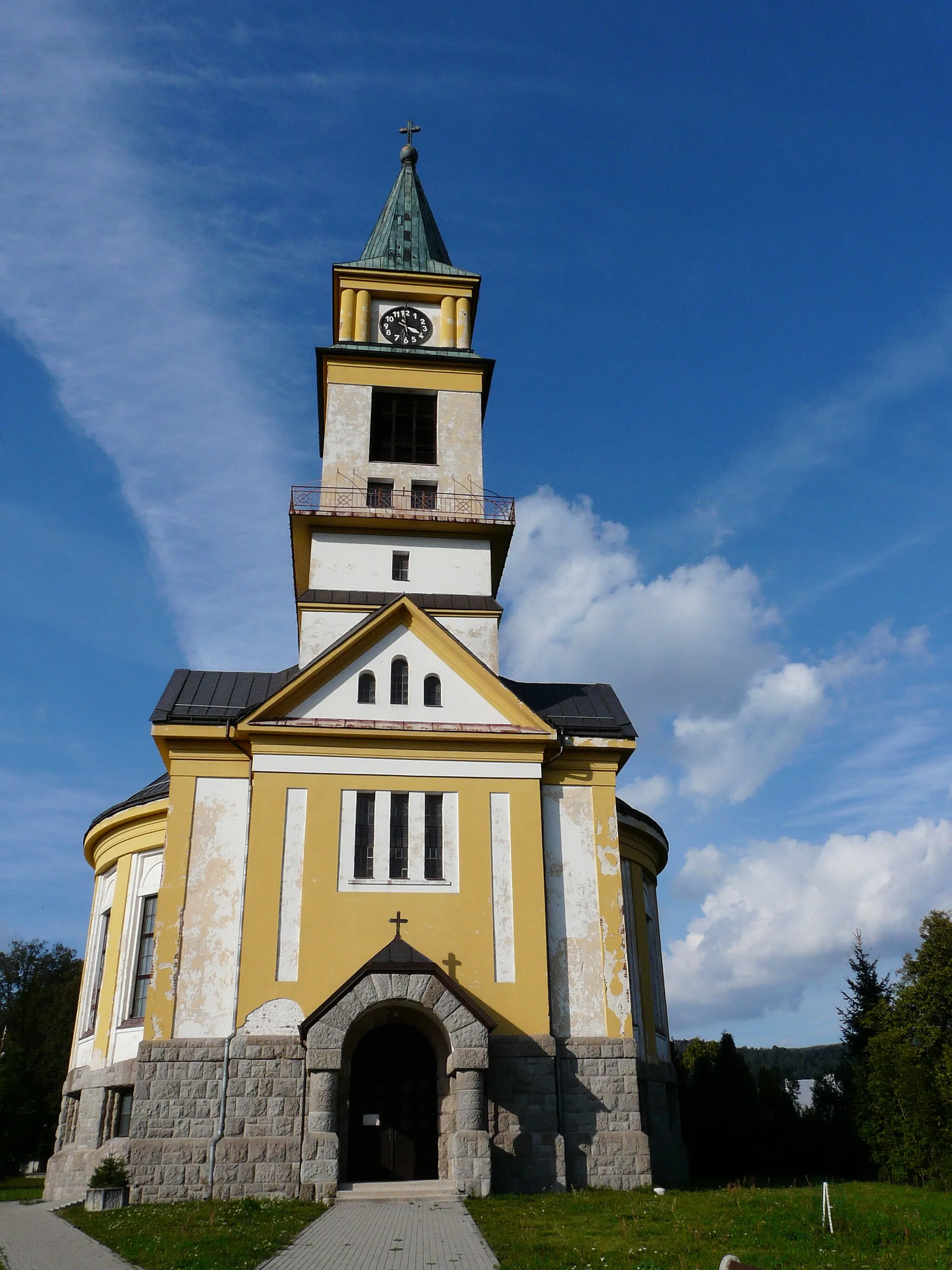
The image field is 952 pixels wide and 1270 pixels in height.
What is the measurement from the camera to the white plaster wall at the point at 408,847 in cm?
2089

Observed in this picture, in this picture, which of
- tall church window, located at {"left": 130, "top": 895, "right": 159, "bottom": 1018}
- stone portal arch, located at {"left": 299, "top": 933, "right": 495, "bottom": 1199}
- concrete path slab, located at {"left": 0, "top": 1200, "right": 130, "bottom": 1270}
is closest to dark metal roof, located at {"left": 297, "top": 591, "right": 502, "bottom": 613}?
tall church window, located at {"left": 130, "top": 895, "right": 159, "bottom": 1018}

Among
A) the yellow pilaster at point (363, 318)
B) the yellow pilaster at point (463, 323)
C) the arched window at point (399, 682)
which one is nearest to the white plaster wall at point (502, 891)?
the arched window at point (399, 682)

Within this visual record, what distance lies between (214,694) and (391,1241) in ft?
41.5

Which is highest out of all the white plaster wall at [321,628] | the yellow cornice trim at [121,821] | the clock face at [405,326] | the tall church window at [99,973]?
the clock face at [405,326]

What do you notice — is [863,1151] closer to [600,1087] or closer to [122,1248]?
[600,1087]

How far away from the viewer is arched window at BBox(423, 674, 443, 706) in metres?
23.0

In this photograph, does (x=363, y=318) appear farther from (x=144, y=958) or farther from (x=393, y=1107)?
(x=393, y=1107)

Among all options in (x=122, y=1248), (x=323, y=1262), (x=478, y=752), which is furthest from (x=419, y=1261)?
(x=478, y=752)

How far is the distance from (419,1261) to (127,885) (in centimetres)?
1532

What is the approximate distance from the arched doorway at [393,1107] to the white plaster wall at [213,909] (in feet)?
9.31

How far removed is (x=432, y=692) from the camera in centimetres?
2317

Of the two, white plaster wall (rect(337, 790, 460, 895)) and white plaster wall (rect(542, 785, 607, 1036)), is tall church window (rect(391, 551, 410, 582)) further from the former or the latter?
white plaster wall (rect(542, 785, 607, 1036))

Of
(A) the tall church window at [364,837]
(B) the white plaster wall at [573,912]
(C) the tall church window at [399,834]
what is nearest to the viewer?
(B) the white plaster wall at [573,912]

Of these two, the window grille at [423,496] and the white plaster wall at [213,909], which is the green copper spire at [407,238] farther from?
the white plaster wall at [213,909]
